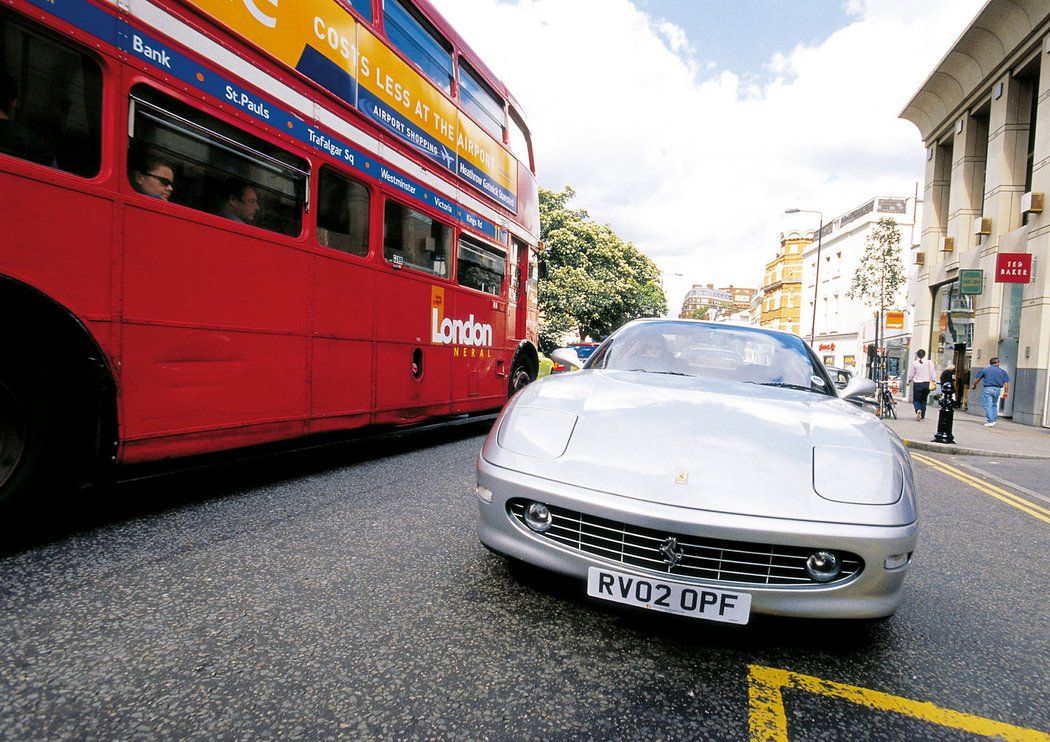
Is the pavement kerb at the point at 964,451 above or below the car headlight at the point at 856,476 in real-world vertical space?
below

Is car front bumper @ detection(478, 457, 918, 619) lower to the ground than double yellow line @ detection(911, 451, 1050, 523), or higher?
higher

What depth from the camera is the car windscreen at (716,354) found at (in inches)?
134

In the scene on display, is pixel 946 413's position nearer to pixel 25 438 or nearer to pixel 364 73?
pixel 364 73

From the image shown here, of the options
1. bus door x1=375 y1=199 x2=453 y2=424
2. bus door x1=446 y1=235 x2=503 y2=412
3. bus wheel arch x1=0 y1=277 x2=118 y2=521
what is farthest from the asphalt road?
bus door x1=446 y1=235 x2=503 y2=412

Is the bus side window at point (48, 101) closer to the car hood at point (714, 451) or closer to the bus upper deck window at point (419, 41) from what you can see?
the car hood at point (714, 451)

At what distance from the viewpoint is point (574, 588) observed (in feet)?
8.34

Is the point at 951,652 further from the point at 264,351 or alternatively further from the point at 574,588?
the point at 264,351

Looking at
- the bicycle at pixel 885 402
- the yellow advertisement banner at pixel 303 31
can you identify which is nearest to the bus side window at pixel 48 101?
the yellow advertisement banner at pixel 303 31

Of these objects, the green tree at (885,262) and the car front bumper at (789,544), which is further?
the green tree at (885,262)

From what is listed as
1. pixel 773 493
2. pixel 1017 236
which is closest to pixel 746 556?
pixel 773 493

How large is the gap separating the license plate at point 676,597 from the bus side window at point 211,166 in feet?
10.6

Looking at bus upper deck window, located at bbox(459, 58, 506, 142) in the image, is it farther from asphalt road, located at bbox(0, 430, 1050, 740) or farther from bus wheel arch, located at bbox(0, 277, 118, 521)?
asphalt road, located at bbox(0, 430, 1050, 740)

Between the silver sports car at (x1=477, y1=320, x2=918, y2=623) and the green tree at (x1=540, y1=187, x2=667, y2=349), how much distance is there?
31.8m

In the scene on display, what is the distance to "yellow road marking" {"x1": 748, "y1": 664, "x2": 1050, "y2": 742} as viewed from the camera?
1.75 meters
